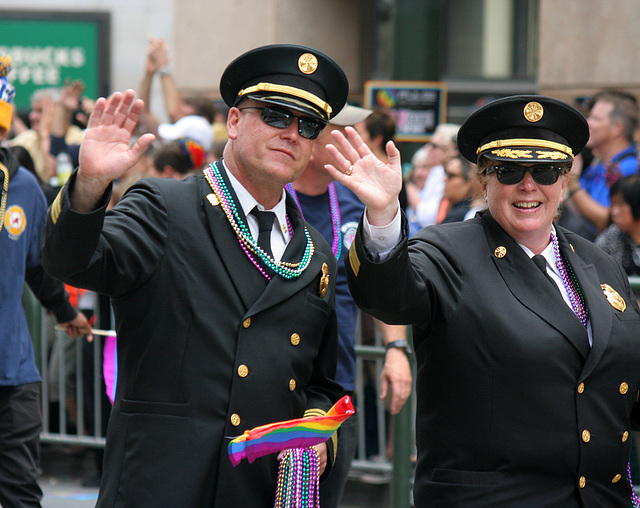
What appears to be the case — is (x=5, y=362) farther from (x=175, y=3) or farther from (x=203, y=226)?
(x=175, y=3)

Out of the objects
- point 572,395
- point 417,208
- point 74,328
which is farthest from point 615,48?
point 572,395

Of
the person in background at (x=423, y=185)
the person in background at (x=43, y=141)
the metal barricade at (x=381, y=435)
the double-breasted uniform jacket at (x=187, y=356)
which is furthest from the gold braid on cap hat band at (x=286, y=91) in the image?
the person in background at (x=43, y=141)

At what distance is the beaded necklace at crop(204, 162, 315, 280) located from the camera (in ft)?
10.8

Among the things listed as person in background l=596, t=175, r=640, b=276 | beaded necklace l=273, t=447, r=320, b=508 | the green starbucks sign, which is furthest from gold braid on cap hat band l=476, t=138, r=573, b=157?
the green starbucks sign

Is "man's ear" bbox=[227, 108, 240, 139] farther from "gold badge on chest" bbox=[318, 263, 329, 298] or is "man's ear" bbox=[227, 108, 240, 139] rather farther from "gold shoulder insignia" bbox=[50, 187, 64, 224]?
"gold shoulder insignia" bbox=[50, 187, 64, 224]

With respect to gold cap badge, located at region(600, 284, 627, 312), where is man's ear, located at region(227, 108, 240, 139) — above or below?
above

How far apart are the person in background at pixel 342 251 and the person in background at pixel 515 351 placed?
1097 millimetres

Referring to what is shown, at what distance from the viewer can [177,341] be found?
3.16 meters

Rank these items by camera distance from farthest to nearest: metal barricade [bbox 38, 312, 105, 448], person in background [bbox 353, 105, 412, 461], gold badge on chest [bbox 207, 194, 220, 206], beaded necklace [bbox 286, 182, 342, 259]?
metal barricade [bbox 38, 312, 105, 448]
person in background [bbox 353, 105, 412, 461]
beaded necklace [bbox 286, 182, 342, 259]
gold badge on chest [bbox 207, 194, 220, 206]

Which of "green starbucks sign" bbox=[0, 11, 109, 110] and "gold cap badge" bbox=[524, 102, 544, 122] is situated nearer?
"gold cap badge" bbox=[524, 102, 544, 122]

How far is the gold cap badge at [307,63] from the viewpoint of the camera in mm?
3412

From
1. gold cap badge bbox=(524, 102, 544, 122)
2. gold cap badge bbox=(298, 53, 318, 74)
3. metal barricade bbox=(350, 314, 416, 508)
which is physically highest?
gold cap badge bbox=(298, 53, 318, 74)

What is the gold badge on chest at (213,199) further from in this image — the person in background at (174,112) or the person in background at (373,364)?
the person in background at (174,112)

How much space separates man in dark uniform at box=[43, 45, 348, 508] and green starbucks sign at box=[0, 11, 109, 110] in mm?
11872
